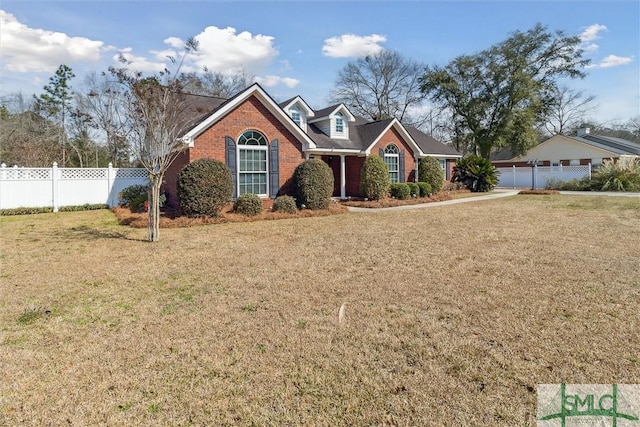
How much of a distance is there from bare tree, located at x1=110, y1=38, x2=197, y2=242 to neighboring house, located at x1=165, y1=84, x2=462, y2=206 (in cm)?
147

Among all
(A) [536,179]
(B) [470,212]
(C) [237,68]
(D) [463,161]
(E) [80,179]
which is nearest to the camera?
(B) [470,212]

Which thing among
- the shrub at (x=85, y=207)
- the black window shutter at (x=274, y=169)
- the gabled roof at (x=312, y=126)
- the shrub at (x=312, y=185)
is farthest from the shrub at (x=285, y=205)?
the shrub at (x=85, y=207)

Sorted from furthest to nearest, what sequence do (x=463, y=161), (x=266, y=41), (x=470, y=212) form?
(x=463, y=161) → (x=266, y=41) → (x=470, y=212)

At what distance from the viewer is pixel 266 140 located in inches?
615

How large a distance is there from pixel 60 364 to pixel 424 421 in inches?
132

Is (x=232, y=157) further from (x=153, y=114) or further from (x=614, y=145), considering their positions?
(x=614, y=145)

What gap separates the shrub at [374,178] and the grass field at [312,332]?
10558 mm

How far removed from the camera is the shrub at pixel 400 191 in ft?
64.5

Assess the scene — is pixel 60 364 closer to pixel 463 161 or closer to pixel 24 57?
pixel 24 57

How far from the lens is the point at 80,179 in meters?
17.3

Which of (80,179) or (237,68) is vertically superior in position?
(237,68)

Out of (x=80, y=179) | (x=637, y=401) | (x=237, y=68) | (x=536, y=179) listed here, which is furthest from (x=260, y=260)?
(x=237, y=68)

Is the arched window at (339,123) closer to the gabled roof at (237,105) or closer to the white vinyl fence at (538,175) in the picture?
the gabled roof at (237,105)

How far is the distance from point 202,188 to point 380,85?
34219 millimetres
